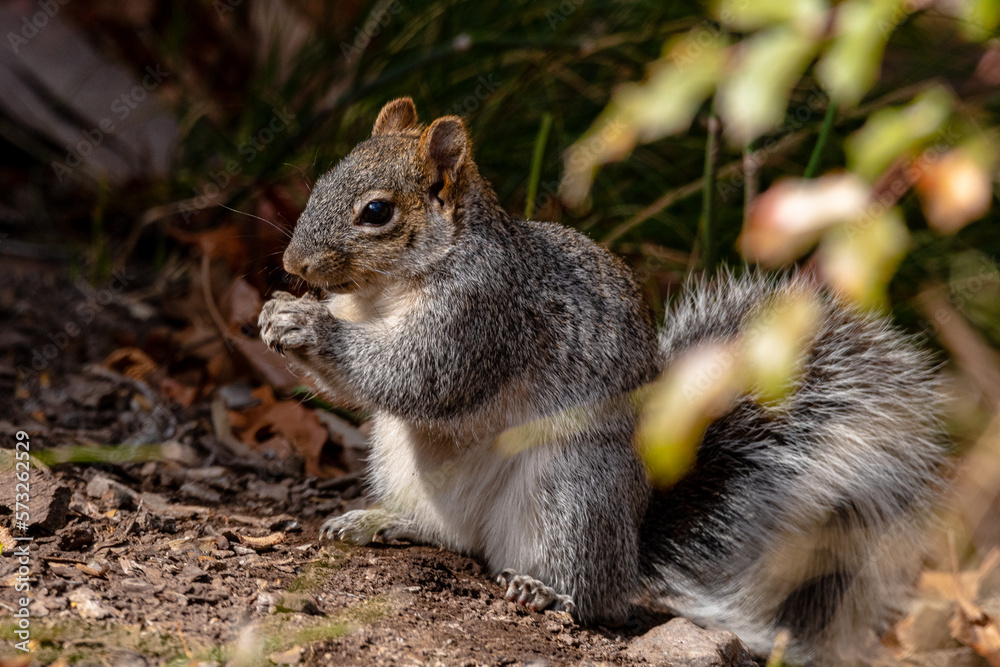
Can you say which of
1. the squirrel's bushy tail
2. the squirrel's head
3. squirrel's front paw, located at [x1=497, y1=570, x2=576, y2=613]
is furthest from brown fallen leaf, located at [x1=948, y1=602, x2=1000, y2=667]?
the squirrel's head

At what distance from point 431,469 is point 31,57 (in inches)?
139

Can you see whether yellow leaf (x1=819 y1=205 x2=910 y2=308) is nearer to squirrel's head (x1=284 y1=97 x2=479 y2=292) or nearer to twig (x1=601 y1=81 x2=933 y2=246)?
squirrel's head (x1=284 y1=97 x2=479 y2=292)

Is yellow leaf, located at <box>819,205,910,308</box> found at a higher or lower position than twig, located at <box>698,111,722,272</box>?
lower

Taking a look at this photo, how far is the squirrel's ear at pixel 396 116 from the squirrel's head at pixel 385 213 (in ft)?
0.83

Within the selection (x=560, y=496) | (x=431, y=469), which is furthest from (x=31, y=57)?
(x=560, y=496)

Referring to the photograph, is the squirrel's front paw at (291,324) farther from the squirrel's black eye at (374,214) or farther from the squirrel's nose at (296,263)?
the squirrel's black eye at (374,214)

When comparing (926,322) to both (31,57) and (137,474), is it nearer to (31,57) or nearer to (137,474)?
(137,474)

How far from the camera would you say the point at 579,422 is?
2.35m

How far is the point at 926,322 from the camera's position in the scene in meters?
3.62

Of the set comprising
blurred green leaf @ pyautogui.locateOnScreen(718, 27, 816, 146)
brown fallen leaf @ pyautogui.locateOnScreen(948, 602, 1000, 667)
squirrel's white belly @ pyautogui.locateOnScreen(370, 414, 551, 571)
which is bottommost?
brown fallen leaf @ pyautogui.locateOnScreen(948, 602, 1000, 667)

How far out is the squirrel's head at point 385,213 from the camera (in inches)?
88.0

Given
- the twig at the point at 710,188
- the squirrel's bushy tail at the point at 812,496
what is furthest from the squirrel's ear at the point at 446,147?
the twig at the point at 710,188

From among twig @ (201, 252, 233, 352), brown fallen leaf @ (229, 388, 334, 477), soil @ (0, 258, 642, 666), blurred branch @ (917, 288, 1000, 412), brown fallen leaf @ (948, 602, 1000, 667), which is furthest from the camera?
blurred branch @ (917, 288, 1000, 412)

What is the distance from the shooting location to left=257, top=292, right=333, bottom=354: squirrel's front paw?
7.52ft
